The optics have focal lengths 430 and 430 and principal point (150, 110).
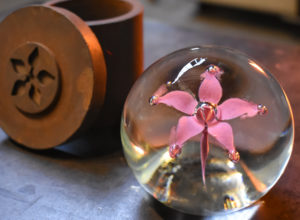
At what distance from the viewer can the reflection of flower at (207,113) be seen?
390 mm

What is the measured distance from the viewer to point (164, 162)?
1.31 ft

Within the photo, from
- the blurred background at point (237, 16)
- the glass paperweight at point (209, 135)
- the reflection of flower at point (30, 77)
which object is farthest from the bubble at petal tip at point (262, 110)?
the blurred background at point (237, 16)

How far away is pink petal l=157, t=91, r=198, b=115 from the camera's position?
0.40 meters

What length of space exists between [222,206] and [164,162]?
66 millimetres

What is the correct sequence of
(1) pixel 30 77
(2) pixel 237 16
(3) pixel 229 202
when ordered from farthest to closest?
(2) pixel 237 16, (1) pixel 30 77, (3) pixel 229 202

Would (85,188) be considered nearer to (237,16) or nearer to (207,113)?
Answer: (207,113)

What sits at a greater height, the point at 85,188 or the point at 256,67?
the point at 256,67

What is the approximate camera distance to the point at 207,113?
39cm

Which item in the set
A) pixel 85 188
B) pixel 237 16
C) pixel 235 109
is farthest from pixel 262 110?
pixel 237 16

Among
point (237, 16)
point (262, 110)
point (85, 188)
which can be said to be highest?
point (262, 110)

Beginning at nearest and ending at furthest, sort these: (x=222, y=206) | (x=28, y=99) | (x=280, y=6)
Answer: (x=222, y=206) → (x=28, y=99) → (x=280, y=6)

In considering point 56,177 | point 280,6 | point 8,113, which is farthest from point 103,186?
point 280,6

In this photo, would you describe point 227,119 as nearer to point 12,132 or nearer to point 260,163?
point 260,163

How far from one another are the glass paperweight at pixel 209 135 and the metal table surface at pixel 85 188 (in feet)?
0.09
